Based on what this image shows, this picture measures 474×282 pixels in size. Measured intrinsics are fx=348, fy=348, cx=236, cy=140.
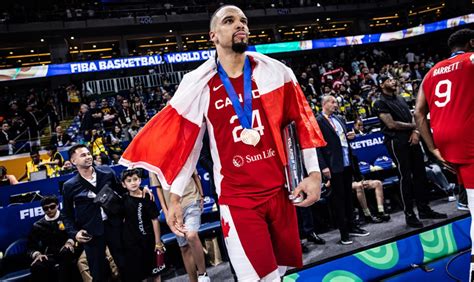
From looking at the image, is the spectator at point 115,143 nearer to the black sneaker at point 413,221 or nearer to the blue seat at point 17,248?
the blue seat at point 17,248

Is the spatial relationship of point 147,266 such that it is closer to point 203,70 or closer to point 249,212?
point 249,212

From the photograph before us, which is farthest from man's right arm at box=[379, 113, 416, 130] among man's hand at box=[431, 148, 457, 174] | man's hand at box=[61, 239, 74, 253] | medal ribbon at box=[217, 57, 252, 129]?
man's hand at box=[61, 239, 74, 253]

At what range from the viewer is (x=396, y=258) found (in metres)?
3.12

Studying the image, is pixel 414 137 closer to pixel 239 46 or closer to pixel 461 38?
pixel 461 38

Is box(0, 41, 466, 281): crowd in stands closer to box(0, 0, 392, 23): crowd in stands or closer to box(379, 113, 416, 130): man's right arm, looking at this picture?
box(379, 113, 416, 130): man's right arm

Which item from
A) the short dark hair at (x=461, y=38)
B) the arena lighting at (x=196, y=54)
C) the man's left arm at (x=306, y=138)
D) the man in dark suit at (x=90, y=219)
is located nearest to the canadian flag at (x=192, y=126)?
the man's left arm at (x=306, y=138)

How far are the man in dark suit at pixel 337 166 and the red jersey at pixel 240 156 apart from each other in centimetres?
279

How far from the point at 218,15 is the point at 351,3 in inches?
1119

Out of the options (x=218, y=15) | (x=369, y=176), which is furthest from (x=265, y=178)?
(x=369, y=176)

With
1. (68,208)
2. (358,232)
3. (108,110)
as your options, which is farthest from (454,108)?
(108,110)

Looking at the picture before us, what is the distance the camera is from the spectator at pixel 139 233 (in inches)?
144

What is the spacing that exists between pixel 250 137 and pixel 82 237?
8.39 ft

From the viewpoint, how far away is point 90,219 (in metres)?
3.64

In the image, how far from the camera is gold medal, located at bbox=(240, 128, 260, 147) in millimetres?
1811
